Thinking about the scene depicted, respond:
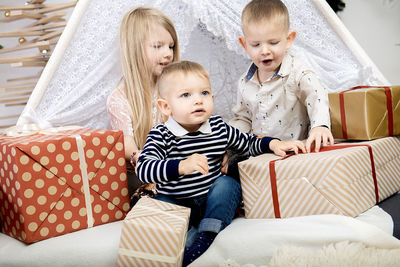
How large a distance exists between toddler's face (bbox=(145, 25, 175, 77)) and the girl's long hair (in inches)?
0.6

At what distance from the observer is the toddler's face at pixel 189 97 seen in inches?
45.8

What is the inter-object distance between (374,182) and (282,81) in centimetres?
45

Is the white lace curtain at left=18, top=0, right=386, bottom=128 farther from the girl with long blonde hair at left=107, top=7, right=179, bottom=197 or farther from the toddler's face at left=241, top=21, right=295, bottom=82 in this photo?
the toddler's face at left=241, top=21, right=295, bottom=82

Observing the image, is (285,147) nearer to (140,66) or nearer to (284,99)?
(284,99)

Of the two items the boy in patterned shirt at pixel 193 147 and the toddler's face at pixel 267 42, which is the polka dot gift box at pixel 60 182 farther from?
the toddler's face at pixel 267 42

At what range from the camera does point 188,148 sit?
118 cm

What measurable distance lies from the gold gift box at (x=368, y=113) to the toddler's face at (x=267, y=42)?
23 cm

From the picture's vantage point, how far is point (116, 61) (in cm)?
154

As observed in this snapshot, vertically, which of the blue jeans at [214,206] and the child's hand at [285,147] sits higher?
the child's hand at [285,147]

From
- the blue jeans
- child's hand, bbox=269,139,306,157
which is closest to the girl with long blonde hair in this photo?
the blue jeans

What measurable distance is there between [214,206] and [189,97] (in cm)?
31

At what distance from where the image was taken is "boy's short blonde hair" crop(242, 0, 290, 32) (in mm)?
1319

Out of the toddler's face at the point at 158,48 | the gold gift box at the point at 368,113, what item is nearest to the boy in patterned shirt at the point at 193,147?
the gold gift box at the point at 368,113

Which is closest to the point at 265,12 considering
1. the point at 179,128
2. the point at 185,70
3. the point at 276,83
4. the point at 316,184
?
the point at 276,83
